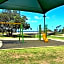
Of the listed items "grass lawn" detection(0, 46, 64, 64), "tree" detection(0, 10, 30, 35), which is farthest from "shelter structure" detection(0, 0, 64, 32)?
"tree" detection(0, 10, 30, 35)

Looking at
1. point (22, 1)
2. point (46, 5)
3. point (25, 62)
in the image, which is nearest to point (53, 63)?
point (25, 62)

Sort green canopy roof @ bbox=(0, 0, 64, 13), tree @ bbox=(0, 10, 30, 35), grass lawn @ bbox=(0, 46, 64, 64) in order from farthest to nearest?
tree @ bbox=(0, 10, 30, 35), green canopy roof @ bbox=(0, 0, 64, 13), grass lawn @ bbox=(0, 46, 64, 64)

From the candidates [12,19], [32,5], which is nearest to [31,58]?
[32,5]

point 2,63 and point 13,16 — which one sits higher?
point 13,16

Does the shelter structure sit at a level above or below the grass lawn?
above

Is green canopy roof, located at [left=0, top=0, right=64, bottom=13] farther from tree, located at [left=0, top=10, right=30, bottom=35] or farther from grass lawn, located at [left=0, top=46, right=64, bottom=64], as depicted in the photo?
tree, located at [left=0, top=10, right=30, bottom=35]

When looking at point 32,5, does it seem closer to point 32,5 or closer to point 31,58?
point 32,5

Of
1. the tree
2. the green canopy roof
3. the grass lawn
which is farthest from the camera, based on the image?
the tree

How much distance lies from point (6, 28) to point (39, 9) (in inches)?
740

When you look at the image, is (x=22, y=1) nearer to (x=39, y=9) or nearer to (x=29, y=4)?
(x=29, y=4)

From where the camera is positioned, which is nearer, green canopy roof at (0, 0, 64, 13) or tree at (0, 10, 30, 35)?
green canopy roof at (0, 0, 64, 13)

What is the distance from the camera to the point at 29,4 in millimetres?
6395

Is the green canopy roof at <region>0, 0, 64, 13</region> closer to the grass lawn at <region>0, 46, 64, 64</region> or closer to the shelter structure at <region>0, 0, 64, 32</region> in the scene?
the shelter structure at <region>0, 0, 64, 32</region>

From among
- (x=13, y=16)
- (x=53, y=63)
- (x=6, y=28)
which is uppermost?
(x=13, y=16)
